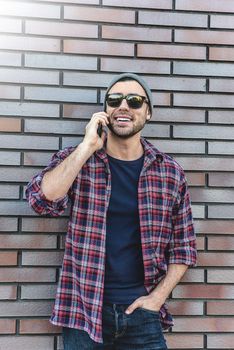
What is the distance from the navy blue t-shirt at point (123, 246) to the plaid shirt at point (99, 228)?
1.4 inches

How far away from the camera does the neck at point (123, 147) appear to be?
9.46ft

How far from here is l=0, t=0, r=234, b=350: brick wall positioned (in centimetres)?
305

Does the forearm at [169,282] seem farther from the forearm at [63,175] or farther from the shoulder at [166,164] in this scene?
the forearm at [63,175]

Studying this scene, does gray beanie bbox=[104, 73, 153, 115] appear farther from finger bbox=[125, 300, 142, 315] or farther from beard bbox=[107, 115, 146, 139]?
finger bbox=[125, 300, 142, 315]

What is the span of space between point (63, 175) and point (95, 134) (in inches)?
11.1

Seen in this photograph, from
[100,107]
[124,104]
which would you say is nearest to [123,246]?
[124,104]

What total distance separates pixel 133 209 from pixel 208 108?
841mm

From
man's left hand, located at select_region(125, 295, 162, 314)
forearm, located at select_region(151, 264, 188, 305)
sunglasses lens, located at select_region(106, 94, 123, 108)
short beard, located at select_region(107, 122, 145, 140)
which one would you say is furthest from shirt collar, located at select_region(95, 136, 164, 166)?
man's left hand, located at select_region(125, 295, 162, 314)

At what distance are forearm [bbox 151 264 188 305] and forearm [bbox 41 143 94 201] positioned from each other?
0.73 m

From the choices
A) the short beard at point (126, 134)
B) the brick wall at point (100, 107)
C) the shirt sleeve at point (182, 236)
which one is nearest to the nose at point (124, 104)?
the short beard at point (126, 134)

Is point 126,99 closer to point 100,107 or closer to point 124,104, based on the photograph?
point 124,104

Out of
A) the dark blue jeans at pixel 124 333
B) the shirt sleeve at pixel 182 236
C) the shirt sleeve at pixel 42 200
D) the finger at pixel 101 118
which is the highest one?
the finger at pixel 101 118

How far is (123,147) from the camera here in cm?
289

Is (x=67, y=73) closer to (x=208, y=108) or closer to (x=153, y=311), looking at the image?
(x=208, y=108)
